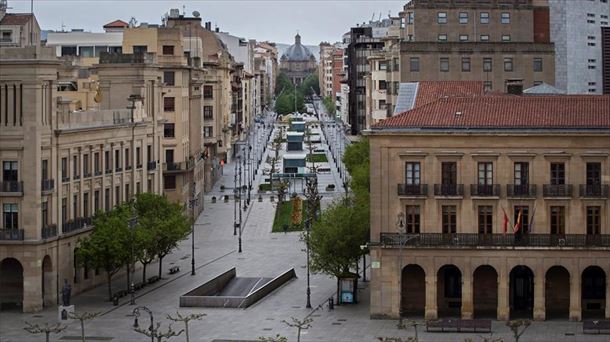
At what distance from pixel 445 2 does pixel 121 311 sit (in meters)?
59.1

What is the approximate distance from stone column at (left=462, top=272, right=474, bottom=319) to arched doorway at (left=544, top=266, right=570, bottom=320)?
15.3 ft

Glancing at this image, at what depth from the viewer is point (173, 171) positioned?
128 m

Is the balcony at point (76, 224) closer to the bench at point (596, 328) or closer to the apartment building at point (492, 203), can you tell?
the apartment building at point (492, 203)

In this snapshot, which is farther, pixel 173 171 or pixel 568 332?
pixel 173 171

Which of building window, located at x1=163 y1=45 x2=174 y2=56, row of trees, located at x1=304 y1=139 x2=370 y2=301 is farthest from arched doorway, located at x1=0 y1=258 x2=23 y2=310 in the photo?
building window, located at x1=163 y1=45 x2=174 y2=56

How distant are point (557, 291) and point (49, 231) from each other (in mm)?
30770

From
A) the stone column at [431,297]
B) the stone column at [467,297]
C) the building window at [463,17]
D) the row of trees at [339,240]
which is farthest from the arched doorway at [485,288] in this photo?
the building window at [463,17]

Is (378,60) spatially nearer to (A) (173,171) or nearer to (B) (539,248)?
(A) (173,171)

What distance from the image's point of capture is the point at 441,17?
125m

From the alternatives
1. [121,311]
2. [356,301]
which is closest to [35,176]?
[121,311]

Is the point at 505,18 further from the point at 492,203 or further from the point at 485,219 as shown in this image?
the point at 485,219

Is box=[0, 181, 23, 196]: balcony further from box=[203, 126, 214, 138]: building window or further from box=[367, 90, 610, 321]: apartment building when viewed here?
box=[203, 126, 214, 138]: building window

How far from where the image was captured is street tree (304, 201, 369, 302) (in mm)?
79438

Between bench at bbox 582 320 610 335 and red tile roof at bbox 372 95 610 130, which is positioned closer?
bench at bbox 582 320 610 335
